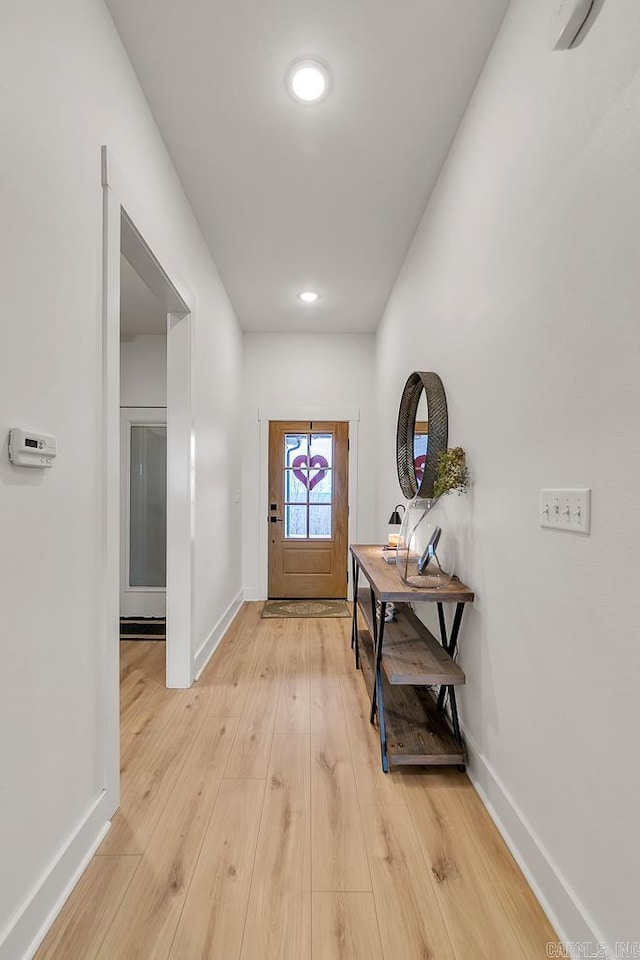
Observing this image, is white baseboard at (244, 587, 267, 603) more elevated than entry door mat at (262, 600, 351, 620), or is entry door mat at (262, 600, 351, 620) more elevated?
white baseboard at (244, 587, 267, 603)

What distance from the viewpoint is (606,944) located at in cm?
105

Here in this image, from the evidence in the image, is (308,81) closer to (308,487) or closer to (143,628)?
(308,487)

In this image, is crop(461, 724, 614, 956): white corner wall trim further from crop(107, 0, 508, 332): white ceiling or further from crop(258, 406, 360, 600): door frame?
crop(258, 406, 360, 600): door frame

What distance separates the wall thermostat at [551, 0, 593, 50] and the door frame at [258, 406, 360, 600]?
12.4 feet

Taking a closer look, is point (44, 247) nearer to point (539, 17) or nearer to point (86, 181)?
point (86, 181)

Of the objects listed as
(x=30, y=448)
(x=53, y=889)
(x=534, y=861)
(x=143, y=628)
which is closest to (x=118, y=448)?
(x=30, y=448)

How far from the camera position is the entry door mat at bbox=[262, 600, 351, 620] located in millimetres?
4387

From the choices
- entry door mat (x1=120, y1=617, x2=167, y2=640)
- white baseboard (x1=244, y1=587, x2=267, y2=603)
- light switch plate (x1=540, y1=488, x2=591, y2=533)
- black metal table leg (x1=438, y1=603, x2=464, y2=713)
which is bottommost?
entry door mat (x1=120, y1=617, x2=167, y2=640)

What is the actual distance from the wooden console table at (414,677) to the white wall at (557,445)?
99mm

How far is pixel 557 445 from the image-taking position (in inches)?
50.5

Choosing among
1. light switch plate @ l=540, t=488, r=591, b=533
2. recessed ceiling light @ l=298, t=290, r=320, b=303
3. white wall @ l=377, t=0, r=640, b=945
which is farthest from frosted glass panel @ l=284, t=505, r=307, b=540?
light switch plate @ l=540, t=488, r=591, b=533

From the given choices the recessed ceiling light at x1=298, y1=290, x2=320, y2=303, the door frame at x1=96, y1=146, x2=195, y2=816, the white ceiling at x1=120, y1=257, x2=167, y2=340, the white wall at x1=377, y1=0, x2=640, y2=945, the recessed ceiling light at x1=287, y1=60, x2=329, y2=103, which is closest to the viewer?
the white wall at x1=377, y1=0, x2=640, y2=945

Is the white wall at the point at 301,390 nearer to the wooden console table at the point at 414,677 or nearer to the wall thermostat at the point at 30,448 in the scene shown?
the wooden console table at the point at 414,677

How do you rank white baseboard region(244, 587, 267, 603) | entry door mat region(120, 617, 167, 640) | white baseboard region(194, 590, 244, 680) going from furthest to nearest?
white baseboard region(244, 587, 267, 603)
entry door mat region(120, 617, 167, 640)
white baseboard region(194, 590, 244, 680)
